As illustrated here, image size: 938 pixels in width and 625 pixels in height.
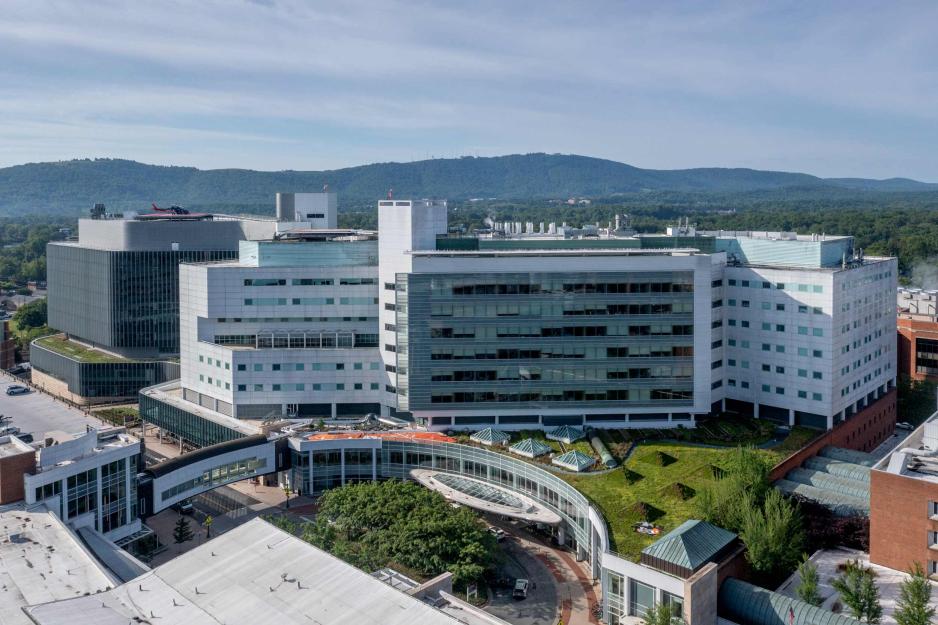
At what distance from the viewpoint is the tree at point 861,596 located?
169ft

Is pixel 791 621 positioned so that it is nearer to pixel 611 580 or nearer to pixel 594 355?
pixel 611 580

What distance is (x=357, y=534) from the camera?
66062mm

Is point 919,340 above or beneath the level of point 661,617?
above

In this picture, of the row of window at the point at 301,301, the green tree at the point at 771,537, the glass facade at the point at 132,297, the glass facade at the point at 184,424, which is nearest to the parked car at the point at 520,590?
the green tree at the point at 771,537

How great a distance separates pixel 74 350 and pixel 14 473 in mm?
86330

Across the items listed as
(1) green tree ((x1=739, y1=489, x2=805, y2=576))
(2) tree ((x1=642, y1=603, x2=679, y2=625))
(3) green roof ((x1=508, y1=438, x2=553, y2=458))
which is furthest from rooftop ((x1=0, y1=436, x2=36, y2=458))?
(1) green tree ((x1=739, y1=489, x2=805, y2=576))

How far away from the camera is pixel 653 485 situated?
235 ft

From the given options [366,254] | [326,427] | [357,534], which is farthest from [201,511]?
[366,254]

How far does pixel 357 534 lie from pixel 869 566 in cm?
3899

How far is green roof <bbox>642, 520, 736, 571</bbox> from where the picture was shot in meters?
54.8

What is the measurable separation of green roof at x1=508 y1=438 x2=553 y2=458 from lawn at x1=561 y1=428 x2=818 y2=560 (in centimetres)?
588

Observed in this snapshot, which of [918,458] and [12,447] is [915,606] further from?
[12,447]

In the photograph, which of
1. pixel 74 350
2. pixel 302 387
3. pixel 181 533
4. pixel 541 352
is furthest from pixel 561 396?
pixel 74 350

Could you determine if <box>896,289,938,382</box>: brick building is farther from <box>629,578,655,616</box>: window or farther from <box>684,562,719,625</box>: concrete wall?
<box>629,578,655,616</box>: window
